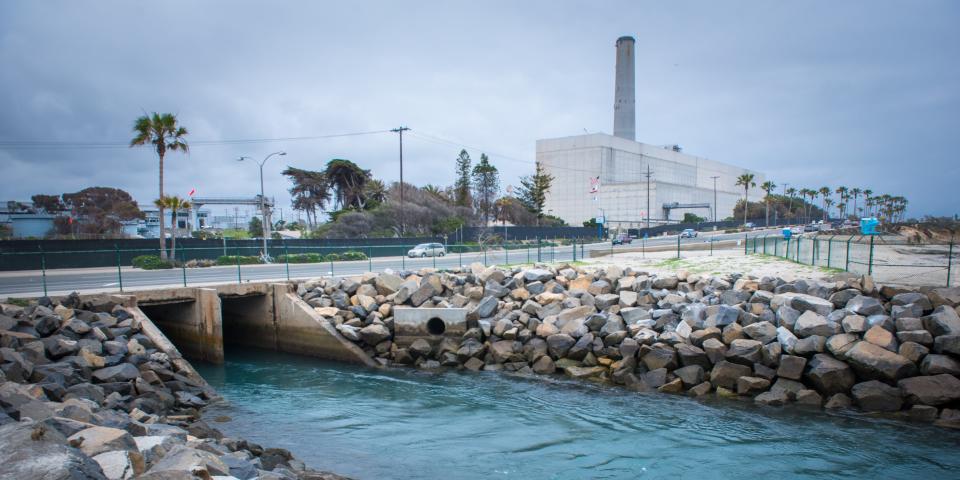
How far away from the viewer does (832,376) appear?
42.6 ft

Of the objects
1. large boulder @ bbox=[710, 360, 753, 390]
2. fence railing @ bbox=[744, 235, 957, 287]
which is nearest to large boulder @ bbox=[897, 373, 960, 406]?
large boulder @ bbox=[710, 360, 753, 390]

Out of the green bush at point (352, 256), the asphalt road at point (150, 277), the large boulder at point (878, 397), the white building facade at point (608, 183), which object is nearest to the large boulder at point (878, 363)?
the large boulder at point (878, 397)

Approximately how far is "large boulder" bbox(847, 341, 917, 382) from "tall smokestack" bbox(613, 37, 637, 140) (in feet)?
341

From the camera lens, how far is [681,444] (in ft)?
35.9

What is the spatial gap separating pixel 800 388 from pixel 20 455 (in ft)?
47.9

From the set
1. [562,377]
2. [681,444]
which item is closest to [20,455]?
[681,444]

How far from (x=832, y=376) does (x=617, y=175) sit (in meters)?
→ 102

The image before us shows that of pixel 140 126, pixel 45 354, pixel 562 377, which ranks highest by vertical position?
pixel 140 126

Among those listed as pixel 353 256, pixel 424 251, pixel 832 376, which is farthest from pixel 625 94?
pixel 832 376

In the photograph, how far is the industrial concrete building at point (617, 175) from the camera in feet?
348

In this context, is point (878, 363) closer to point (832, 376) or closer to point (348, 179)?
A: point (832, 376)

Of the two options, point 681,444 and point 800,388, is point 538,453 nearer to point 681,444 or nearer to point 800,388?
point 681,444

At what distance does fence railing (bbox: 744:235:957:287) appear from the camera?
18.1 m

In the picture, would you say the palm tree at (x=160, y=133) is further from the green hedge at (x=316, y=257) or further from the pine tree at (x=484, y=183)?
the pine tree at (x=484, y=183)
